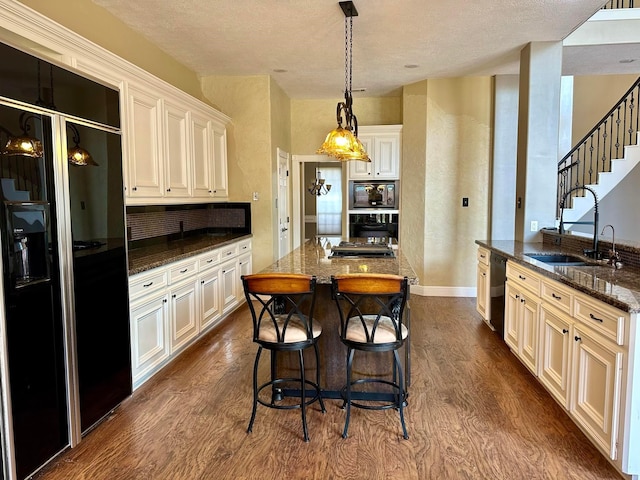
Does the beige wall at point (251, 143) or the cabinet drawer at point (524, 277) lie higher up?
the beige wall at point (251, 143)

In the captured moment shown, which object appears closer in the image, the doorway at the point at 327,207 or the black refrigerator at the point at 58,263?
the black refrigerator at the point at 58,263

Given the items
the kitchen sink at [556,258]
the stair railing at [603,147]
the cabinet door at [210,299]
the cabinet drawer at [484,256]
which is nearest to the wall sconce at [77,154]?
the cabinet door at [210,299]

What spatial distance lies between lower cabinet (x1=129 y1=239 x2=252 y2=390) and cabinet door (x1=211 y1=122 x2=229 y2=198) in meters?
0.87

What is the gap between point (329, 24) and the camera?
3.82m

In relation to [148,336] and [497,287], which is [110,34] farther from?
[497,287]

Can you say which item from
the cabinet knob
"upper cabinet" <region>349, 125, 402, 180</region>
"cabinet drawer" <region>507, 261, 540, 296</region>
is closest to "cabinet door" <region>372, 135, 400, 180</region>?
"upper cabinet" <region>349, 125, 402, 180</region>

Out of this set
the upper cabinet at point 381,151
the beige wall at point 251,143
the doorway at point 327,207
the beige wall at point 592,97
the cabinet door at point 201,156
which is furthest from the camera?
the doorway at point 327,207

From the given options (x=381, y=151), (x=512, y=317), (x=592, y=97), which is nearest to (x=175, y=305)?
(x=512, y=317)

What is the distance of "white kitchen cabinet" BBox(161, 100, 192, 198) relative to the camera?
12.9 ft

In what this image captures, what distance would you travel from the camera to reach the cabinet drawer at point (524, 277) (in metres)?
2.93

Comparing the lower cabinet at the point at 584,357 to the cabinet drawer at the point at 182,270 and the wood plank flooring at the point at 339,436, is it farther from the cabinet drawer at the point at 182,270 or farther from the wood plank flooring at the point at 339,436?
the cabinet drawer at the point at 182,270

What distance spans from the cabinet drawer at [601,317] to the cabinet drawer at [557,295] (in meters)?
0.09

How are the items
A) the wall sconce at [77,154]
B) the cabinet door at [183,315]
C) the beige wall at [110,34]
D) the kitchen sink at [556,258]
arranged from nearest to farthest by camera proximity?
the wall sconce at [77,154], the beige wall at [110,34], the kitchen sink at [556,258], the cabinet door at [183,315]

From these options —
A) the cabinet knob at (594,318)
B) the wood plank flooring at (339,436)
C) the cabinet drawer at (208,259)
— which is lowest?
the wood plank flooring at (339,436)
